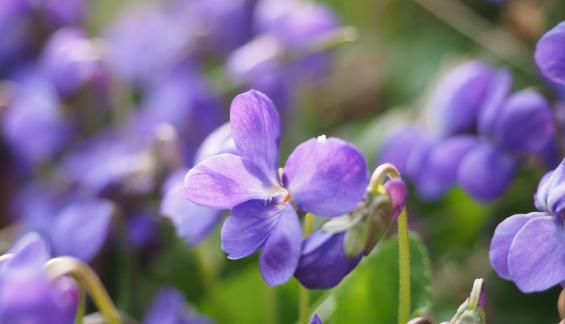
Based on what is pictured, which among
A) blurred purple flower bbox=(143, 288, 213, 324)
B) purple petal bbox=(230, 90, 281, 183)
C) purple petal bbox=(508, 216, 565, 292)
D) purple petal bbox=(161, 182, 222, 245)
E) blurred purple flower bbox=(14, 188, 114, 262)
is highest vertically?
purple petal bbox=(230, 90, 281, 183)

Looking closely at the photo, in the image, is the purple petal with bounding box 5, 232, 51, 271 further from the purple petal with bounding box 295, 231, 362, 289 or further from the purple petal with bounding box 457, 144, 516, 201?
the purple petal with bounding box 457, 144, 516, 201

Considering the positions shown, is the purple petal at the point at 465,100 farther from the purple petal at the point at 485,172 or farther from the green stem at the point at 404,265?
the green stem at the point at 404,265

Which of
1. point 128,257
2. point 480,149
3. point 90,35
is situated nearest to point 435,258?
point 480,149

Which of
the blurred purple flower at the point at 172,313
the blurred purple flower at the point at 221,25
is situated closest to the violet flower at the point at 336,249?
the blurred purple flower at the point at 172,313

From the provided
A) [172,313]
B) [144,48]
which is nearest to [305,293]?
[172,313]

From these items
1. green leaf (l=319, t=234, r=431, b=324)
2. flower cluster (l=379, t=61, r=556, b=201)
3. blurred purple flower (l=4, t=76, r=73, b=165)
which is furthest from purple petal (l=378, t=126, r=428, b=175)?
blurred purple flower (l=4, t=76, r=73, b=165)

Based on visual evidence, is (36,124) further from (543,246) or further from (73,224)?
(543,246)
